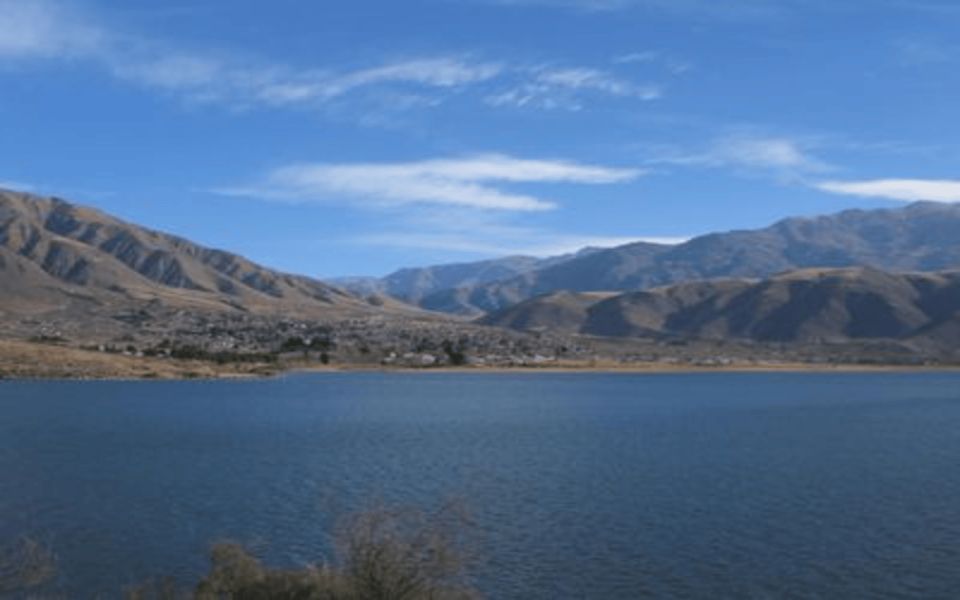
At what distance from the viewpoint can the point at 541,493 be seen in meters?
72.8

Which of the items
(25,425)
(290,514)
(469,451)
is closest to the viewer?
(290,514)

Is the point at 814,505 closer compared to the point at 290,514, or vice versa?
the point at 290,514

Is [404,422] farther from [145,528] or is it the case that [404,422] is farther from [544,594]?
[544,594]

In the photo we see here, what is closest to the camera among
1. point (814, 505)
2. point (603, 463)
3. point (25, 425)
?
point (814, 505)

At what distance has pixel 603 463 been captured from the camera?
90438 millimetres

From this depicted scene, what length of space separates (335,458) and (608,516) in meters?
34.9

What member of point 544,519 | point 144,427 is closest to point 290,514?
point 544,519

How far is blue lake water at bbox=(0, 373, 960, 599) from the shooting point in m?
49.8

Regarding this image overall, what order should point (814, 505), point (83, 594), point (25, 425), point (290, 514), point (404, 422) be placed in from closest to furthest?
point (83, 594) → point (290, 514) → point (814, 505) → point (25, 425) → point (404, 422)

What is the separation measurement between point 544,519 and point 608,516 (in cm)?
415

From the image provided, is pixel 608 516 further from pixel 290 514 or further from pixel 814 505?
pixel 290 514

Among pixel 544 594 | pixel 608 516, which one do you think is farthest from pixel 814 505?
pixel 544 594

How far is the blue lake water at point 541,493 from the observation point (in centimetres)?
4978

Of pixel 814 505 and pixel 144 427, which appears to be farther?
pixel 144 427
